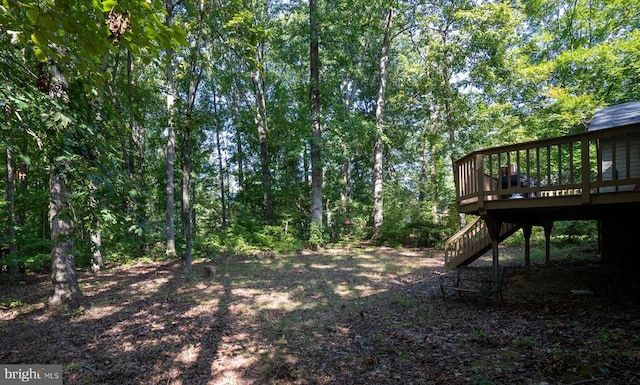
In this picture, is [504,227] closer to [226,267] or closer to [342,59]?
[226,267]

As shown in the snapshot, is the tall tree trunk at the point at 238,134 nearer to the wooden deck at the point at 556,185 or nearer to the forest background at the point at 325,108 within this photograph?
the forest background at the point at 325,108

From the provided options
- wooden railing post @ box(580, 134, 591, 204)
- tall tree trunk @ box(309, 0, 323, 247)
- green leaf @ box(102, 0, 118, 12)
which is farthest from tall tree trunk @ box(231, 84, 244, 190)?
green leaf @ box(102, 0, 118, 12)

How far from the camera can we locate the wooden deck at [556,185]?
4996mm

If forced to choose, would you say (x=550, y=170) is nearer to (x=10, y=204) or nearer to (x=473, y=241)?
(x=473, y=241)

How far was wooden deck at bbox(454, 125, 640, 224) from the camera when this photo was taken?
16.4ft

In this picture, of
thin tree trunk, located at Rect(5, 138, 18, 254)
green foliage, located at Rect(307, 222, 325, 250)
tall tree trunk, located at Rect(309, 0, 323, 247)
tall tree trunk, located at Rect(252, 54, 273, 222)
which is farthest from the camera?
tall tree trunk, located at Rect(252, 54, 273, 222)

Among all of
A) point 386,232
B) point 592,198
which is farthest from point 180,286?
point 386,232

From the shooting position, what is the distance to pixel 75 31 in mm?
1744

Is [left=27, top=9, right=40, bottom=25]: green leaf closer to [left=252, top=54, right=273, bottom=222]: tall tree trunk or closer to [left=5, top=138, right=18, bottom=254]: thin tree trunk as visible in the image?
[left=5, top=138, right=18, bottom=254]: thin tree trunk

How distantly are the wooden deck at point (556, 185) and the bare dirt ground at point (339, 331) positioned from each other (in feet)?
5.81

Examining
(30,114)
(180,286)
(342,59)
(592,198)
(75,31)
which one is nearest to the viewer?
(75,31)

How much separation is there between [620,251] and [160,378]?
11.8 m

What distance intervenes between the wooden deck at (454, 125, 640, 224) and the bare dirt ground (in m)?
1.77

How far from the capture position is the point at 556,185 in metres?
5.42
